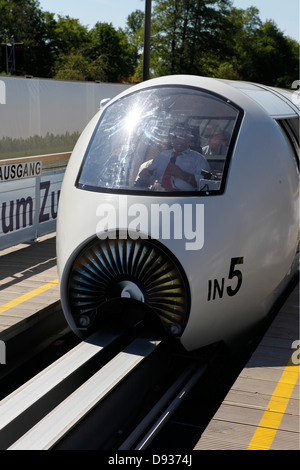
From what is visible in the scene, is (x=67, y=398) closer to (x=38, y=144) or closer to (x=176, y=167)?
(x=176, y=167)

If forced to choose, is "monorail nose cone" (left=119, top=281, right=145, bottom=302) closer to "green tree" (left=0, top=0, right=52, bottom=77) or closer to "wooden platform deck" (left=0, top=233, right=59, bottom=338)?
"wooden platform deck" (left=0, top=233, right=59, bottom=338)

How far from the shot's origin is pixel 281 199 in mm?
5715

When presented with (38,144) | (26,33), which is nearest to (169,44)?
(26,33)

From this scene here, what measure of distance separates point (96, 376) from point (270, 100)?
3.08m

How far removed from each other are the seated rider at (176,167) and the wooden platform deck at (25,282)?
5.79 ft

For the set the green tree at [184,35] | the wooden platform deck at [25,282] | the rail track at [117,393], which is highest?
the green tree at [184,35]

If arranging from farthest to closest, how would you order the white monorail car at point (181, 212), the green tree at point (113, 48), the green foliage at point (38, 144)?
the green tree at point (113, 48) → the green foliage at point (38, 144) → the white monorail car at point (181, 212)

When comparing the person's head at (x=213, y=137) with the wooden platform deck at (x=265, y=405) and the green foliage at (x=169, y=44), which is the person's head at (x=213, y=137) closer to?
the wooden platform deck at (x=265, y=405)

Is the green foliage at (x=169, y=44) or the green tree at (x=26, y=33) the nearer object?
the green foliage at (x=169, y=44)

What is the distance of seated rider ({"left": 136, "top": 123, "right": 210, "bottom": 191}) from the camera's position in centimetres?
545

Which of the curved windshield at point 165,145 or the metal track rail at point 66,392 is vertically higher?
the curved windshield at point 165,145

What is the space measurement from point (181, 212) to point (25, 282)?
277 centimetres

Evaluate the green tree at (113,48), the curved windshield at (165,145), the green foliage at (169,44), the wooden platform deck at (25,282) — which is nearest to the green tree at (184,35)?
the green foliage at (169,44)

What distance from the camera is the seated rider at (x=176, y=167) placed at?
5445 mm
